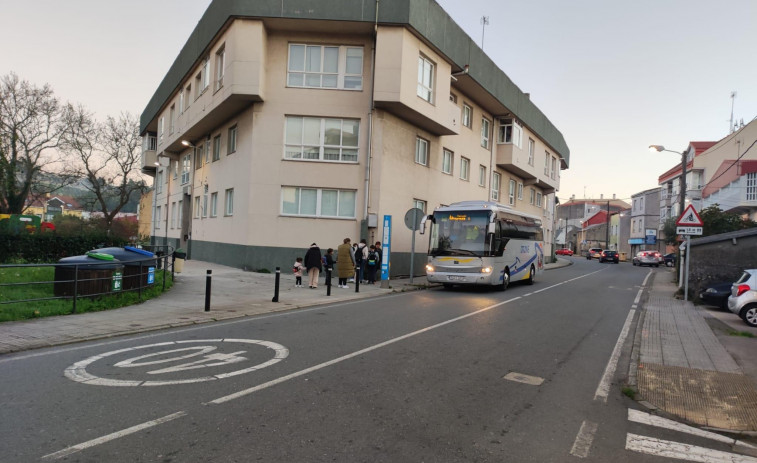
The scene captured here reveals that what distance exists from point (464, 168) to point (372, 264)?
1266 cm

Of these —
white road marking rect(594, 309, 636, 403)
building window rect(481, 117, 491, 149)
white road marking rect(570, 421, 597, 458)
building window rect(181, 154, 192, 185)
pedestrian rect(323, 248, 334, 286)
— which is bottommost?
white road marking rect(594, 309, 636, 403)

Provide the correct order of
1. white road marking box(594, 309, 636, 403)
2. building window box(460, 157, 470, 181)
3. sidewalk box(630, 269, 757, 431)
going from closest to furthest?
sidewalk box(630, 269, 757, 431) < white road marking box(594, 309, 636, 403) < building window box(460, 157, 470, 181)

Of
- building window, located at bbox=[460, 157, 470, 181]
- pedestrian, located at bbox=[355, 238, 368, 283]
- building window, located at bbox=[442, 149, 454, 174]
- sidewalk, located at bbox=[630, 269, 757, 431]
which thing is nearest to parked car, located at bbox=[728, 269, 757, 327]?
sidewalk, located at bbox=[630, 269, 757, 431]

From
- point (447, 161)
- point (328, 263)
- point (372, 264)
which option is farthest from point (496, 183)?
point (328, 263)

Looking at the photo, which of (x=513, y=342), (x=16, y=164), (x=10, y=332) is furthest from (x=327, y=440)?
(x=16, y=164)

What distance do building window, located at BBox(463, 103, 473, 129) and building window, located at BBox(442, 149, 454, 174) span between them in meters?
2.78

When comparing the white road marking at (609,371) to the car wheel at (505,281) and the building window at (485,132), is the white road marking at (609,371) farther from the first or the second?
the building window at (485,132)

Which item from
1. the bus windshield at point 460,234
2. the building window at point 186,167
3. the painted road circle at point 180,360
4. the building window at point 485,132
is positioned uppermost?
the building window at point 485,132

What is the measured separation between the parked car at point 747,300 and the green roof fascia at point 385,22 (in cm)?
1461

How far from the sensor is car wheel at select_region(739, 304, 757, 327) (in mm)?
11375

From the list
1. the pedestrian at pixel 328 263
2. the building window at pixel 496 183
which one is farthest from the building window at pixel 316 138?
the building window at pixel 496 183

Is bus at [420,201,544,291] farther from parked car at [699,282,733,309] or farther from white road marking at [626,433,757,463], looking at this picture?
white road marking at [626,433,757,463]

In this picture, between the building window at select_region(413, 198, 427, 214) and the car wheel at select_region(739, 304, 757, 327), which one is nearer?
the car wheel at select_region(739, 304, 757, 327)

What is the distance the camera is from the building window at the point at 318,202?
20062 millimetres
